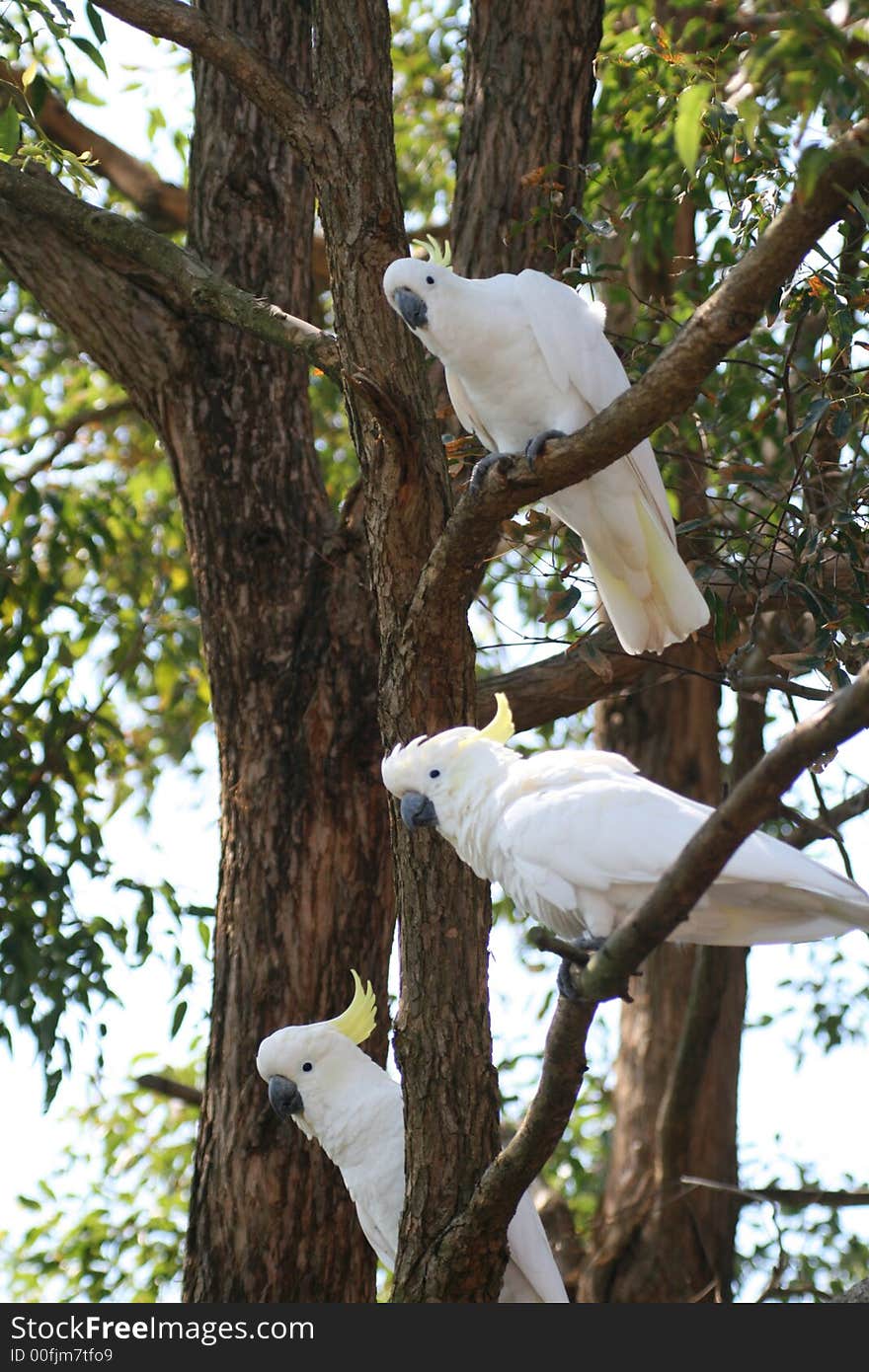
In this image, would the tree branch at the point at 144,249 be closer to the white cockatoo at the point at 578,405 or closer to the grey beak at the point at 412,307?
the grey beak at the point at 412,307

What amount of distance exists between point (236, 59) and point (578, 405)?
2.82 ft

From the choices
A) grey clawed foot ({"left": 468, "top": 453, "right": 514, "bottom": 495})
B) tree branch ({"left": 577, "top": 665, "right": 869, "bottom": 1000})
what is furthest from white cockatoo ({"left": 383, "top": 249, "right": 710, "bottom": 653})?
tree branch ({"left": 577, "top": 665, "right": 869, "bottom": 1000})

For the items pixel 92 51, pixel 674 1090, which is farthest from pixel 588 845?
pixel 674 1090

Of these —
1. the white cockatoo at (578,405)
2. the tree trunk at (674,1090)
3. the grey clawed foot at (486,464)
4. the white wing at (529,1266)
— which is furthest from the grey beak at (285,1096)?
the tree trunk at (674,1090)

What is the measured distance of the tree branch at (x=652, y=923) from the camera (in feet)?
4.95

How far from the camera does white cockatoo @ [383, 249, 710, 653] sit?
2.74m

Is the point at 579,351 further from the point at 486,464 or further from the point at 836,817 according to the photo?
the point at 836,817

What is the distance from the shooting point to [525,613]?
4.98 metres

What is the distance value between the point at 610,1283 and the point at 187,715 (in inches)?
95.2

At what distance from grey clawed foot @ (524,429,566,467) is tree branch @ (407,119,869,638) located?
18 millimetres

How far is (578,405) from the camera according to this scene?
280 cm

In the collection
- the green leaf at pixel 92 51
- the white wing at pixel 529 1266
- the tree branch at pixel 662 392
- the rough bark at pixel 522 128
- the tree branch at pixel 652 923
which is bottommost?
the white wing at pixel 529 1266

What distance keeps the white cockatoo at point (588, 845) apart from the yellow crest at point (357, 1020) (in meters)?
0.75

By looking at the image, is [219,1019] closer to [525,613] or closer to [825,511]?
[825,511]
